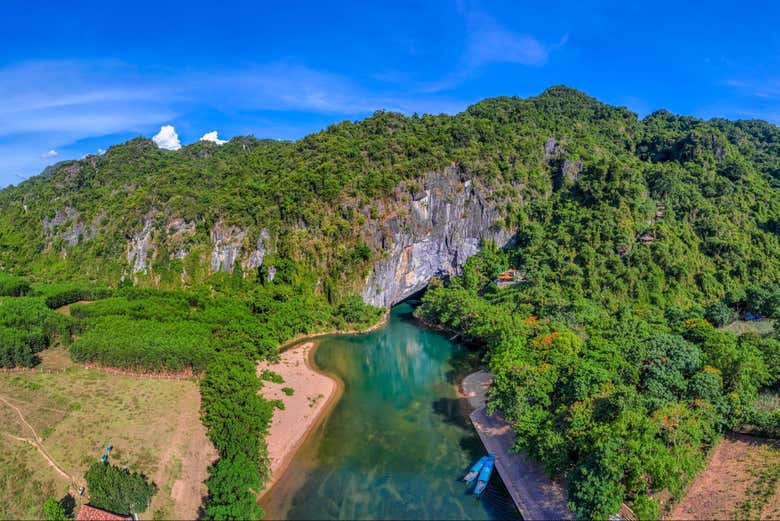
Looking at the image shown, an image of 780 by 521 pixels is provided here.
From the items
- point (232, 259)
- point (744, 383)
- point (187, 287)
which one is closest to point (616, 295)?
point (744, 383)

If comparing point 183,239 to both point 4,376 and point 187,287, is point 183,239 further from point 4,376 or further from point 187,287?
point 4,376

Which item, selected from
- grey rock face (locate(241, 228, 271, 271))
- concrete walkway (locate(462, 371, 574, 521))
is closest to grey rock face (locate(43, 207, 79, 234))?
grey rock face (locate(241, 228, 271, 271))

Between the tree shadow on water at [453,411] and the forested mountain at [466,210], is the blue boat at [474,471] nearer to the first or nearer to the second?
the tree shadow on water at [453,411]

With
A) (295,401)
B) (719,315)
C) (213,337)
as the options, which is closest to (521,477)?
(295,401)

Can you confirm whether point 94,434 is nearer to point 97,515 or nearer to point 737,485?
point 97,515

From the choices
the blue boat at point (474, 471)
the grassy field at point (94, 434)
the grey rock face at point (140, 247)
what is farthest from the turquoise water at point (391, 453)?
the grey rock face at point (140, 247)
